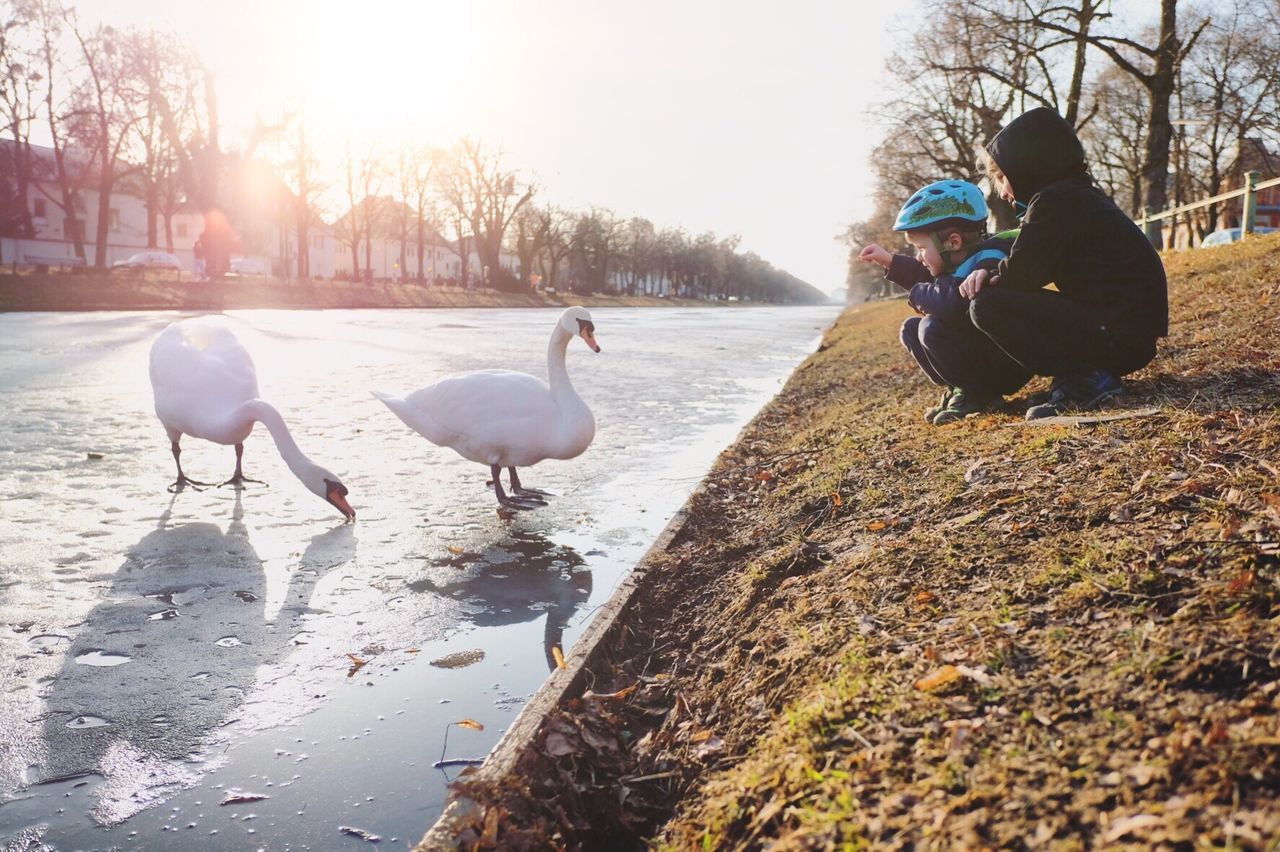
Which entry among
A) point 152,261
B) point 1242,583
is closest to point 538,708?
point 1242,583

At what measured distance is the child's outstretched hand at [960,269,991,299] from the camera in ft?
16.8

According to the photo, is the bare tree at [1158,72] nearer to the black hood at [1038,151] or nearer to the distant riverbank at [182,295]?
the black hood at [1038,151]

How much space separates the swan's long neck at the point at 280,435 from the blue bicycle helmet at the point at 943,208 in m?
3.77

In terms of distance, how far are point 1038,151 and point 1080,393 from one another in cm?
136

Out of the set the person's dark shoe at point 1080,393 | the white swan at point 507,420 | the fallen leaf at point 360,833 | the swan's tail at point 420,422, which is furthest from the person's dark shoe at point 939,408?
the fallen leaf at point 360,833

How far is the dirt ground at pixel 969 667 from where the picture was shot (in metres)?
1.90

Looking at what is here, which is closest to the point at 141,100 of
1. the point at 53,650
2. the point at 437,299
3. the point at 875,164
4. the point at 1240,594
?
the point at 437,299

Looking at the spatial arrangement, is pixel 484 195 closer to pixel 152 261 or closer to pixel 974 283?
pixel 152 261

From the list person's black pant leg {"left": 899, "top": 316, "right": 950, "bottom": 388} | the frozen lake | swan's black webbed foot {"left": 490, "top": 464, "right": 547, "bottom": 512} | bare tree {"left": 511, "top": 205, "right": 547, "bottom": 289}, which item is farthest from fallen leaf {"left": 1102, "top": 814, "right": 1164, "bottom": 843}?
bare tree {"left": 511, "top": 205, "right": 547, "bottom": 289}

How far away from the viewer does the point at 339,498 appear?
5555 millimetres

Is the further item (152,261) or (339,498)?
(152,261)

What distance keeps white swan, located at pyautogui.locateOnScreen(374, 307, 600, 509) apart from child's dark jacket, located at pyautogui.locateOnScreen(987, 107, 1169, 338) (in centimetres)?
265

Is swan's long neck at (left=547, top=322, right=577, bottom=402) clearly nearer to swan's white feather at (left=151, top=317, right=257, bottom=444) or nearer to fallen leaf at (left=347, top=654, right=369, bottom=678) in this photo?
swan's white feather at (left=151, top=317, right=257, bottom=444)

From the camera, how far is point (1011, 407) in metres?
5.97
